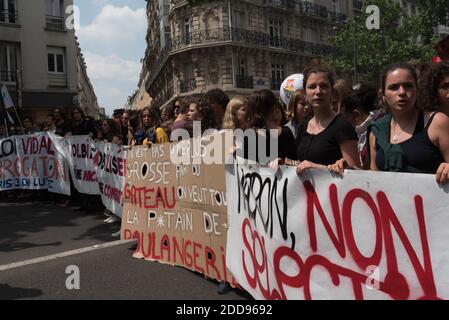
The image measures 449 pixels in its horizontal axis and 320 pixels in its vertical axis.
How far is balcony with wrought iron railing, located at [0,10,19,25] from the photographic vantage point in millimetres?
26500

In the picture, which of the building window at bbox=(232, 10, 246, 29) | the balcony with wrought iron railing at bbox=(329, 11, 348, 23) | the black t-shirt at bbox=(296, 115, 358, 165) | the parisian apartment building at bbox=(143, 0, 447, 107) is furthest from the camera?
the balcony with wrought iron railing at bbox=(329, 11, 348, 23)

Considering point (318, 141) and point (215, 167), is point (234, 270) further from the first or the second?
point (318, 141)

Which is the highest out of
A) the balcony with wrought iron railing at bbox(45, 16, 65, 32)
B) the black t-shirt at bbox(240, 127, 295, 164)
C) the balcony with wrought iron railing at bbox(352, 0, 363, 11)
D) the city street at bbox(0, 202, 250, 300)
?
the balcony with wrought iron railing at bbox(352, 0, 363, 11)

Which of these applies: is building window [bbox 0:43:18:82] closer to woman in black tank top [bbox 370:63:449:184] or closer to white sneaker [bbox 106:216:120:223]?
white sneaker [bbox 106:216:120:223]

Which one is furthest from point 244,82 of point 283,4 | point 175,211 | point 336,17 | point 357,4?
point 175,211

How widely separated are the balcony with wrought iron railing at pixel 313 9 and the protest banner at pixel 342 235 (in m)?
41.4

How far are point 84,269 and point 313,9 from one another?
4221 cm

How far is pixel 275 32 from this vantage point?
3981 centimetres

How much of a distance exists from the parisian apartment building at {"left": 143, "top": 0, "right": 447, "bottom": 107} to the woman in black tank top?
32709 millimetres

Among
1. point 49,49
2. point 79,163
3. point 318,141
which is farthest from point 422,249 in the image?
point 49,49

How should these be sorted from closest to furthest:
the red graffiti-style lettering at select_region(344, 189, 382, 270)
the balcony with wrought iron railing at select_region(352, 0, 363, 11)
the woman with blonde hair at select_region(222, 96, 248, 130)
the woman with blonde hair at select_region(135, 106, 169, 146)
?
the red graffiti-style lettering at select_region(344, 189, 382, 270)
the woman with blonde hair at select_region(222, 96, 248, 130)
the woman with blonde hair at select_region(135, 106, 169, 146)
the balcony with wrought iron railing at select_region(352, 0, 363, 11)

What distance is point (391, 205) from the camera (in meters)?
2.28

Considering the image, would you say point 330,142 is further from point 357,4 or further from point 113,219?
point 357,4

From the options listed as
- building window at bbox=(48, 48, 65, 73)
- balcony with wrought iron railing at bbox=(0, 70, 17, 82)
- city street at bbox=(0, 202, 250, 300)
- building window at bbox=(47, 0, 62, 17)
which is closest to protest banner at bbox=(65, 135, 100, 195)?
city street at bbox=(0, 202, 250, 300)
